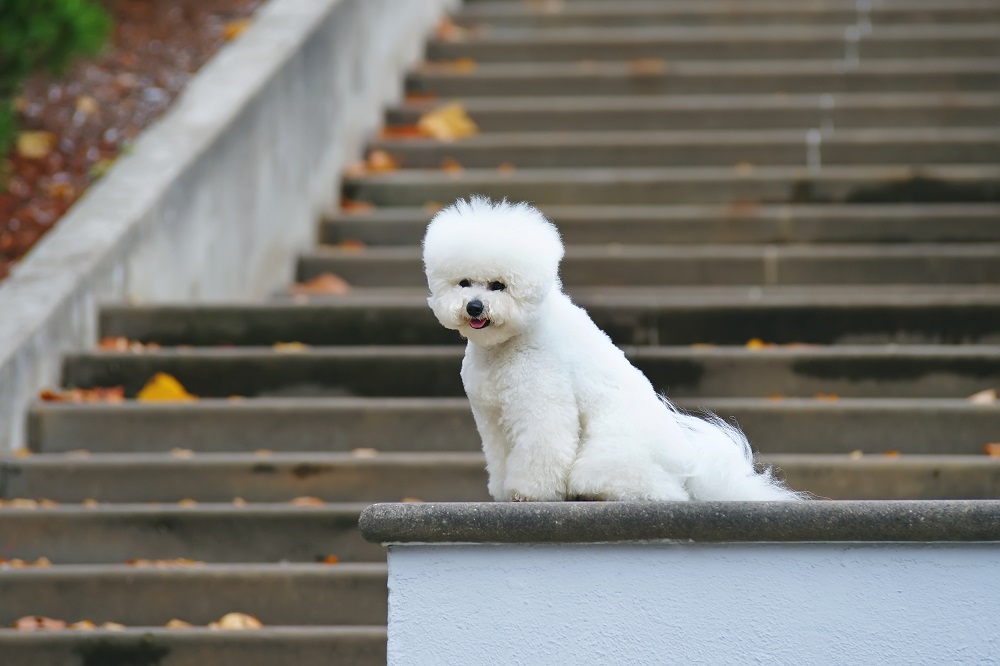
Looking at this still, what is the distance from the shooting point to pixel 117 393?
5.80 metres

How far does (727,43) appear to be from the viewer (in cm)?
923

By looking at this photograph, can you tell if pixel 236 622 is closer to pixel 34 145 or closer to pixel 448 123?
pixel 34 145

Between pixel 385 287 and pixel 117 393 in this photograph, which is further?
pixel 385 287

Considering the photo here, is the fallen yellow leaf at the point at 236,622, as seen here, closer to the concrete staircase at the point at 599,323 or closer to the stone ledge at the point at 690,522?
the concrete staircase at the point at 599,323

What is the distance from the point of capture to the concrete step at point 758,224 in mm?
7199

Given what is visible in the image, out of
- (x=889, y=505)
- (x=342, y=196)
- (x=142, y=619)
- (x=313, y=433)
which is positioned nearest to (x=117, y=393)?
(x=313, y=433)

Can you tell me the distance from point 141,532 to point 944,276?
4.08 m

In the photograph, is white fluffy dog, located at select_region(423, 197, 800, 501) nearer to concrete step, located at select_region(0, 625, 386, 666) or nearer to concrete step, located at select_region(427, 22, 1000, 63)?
concrete step, located at select_region(0, 625, 386, 666)

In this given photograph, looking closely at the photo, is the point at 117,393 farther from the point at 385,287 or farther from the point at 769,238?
the point at 769,238

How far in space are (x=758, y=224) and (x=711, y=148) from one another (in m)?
0.93

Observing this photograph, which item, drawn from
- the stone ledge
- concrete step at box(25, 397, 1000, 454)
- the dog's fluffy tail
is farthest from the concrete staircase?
the dog's fluffy tail

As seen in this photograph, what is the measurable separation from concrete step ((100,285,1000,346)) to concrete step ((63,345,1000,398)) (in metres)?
0.19

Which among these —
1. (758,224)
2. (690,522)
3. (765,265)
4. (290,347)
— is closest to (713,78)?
(758,224)

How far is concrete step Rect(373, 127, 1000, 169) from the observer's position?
26.0 feet
